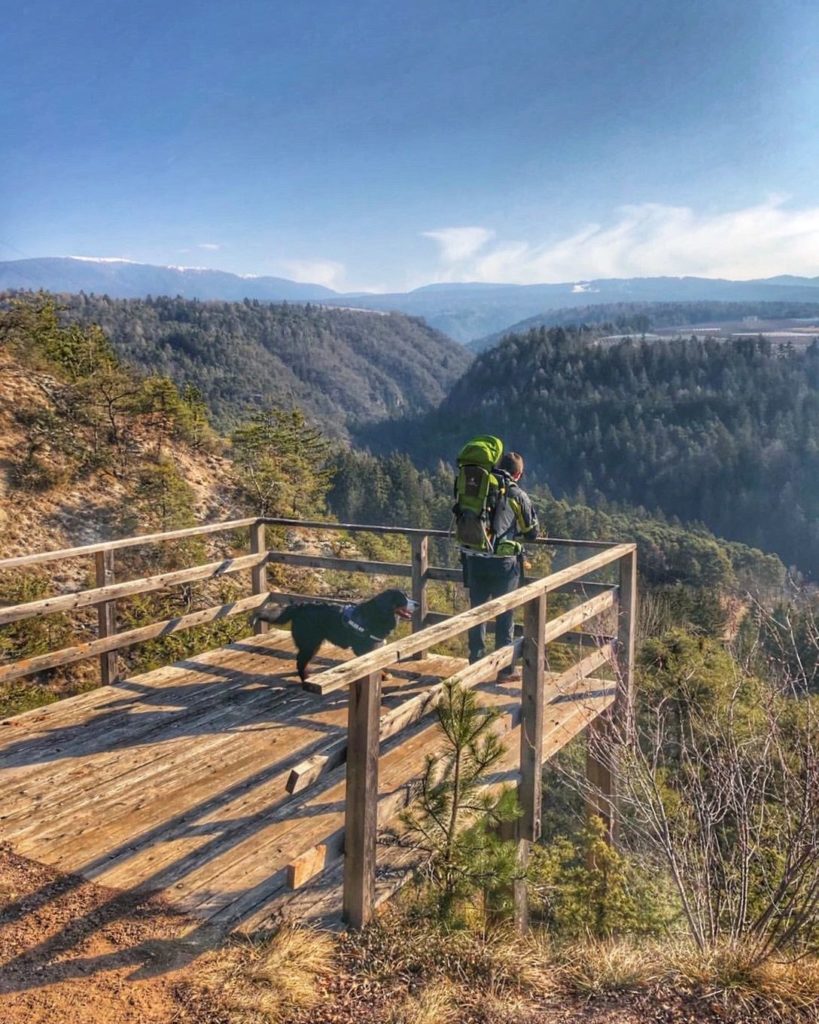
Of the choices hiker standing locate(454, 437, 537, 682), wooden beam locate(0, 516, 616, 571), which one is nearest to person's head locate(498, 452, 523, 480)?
hiker standing locate(454, 437, 537, 682)

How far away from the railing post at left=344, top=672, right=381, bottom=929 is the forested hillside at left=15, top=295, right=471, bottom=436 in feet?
154

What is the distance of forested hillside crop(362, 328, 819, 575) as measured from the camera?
345ft

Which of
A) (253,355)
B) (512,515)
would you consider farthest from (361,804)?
(253,355)

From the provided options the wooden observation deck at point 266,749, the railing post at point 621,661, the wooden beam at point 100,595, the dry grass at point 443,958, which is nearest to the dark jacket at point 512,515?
the wooden observation deck at point 266,749

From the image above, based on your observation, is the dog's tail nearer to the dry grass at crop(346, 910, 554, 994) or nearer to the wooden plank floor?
the wooden plank floor

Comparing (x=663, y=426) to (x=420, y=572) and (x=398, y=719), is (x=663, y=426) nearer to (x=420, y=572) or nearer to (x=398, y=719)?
(x=420, y=572)

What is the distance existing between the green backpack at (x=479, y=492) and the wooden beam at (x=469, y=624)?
78 cm

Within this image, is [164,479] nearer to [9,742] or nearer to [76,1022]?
[9,742]

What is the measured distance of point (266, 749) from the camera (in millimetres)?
4512

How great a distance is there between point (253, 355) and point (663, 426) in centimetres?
6897

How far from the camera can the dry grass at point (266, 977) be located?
7.86 ft

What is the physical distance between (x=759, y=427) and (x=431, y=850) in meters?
128

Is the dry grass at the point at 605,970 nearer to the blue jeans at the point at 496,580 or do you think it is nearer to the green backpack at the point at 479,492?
the blue jeans at the point at 496,580

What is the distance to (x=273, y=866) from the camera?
10.7ft
